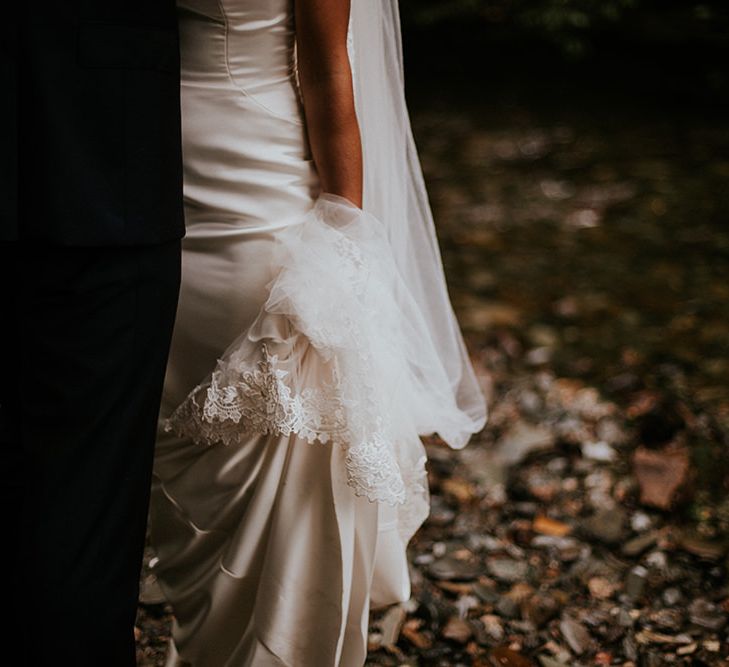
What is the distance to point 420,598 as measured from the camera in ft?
6.89

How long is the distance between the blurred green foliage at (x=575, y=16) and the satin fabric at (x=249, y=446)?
3532 millimetres

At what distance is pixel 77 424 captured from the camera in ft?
4.22

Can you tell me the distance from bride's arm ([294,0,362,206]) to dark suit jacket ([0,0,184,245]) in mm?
214

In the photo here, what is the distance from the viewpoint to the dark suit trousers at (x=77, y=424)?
1246 mm

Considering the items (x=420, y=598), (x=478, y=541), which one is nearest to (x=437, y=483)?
(x=478, y=541)

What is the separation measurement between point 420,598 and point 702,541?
725 millimetres

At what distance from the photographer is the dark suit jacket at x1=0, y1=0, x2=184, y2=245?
1146 mm

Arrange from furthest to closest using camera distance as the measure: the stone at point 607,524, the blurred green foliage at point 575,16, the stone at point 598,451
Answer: the blurred green foliage at point 575,16, the stone at point 598,451, the stone at point 607,524

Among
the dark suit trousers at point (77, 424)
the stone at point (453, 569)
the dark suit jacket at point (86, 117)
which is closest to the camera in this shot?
the dark suit jacket at point (86, 117)

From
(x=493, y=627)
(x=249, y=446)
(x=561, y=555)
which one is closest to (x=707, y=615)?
(x=561, y=555)

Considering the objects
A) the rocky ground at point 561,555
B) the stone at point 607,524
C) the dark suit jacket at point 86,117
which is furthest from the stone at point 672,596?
the dark suit jacket at point 86,117

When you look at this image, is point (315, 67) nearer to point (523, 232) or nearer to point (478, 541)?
point (478, 541)

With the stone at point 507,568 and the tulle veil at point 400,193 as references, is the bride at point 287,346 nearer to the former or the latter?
the tulle veil at point 400,193

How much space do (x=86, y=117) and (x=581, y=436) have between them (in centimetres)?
191
